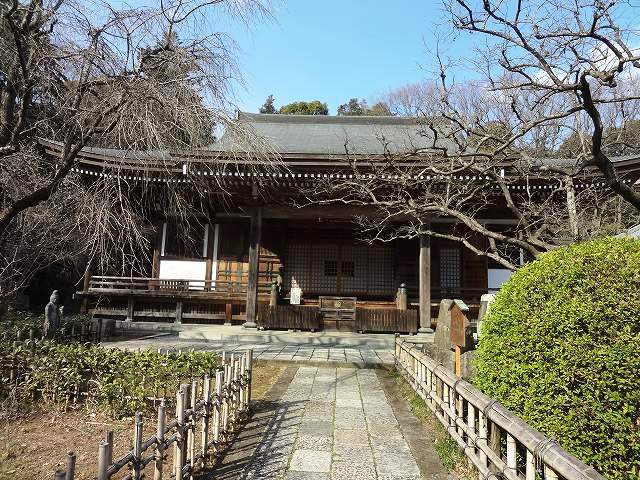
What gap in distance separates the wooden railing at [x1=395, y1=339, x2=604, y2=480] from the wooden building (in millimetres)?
6116

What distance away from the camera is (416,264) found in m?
14.4

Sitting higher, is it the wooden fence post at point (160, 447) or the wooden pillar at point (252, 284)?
the wooden pillar at point (252, 284)

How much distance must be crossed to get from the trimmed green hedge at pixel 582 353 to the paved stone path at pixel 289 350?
16.7 feet

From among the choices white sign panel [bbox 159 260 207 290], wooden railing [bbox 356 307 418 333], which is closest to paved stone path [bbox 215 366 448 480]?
wooden railing [bbox 356 307 418 333]

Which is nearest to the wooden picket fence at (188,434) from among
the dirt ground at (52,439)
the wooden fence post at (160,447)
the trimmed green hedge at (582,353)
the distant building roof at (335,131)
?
the wooden fence post at (160,447)

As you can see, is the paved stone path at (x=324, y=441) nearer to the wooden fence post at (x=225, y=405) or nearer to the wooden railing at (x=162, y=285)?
the wooden fence post at (x=225, y=405)

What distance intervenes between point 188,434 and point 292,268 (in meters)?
11.7

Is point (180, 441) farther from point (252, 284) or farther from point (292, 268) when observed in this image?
point (292, 268)

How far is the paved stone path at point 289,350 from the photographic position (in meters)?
8.04

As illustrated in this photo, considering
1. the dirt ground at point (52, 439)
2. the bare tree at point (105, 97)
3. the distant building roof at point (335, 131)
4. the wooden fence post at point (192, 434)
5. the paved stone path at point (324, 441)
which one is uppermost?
the distant building roof at point (335, 131)

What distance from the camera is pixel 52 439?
12.3 ft

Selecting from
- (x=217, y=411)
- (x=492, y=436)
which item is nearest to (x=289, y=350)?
(x=217, y=411)

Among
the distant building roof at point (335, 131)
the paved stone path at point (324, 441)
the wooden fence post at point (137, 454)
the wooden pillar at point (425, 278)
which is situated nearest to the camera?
the wooden fence post at point (137, 454)

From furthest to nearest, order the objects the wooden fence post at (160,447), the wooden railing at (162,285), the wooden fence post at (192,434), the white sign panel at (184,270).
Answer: the white sign panel at (184,270) → the wooden railing at (162,285) → the wooden fence post at (192,434) → the wooden fence post at (160,447)
